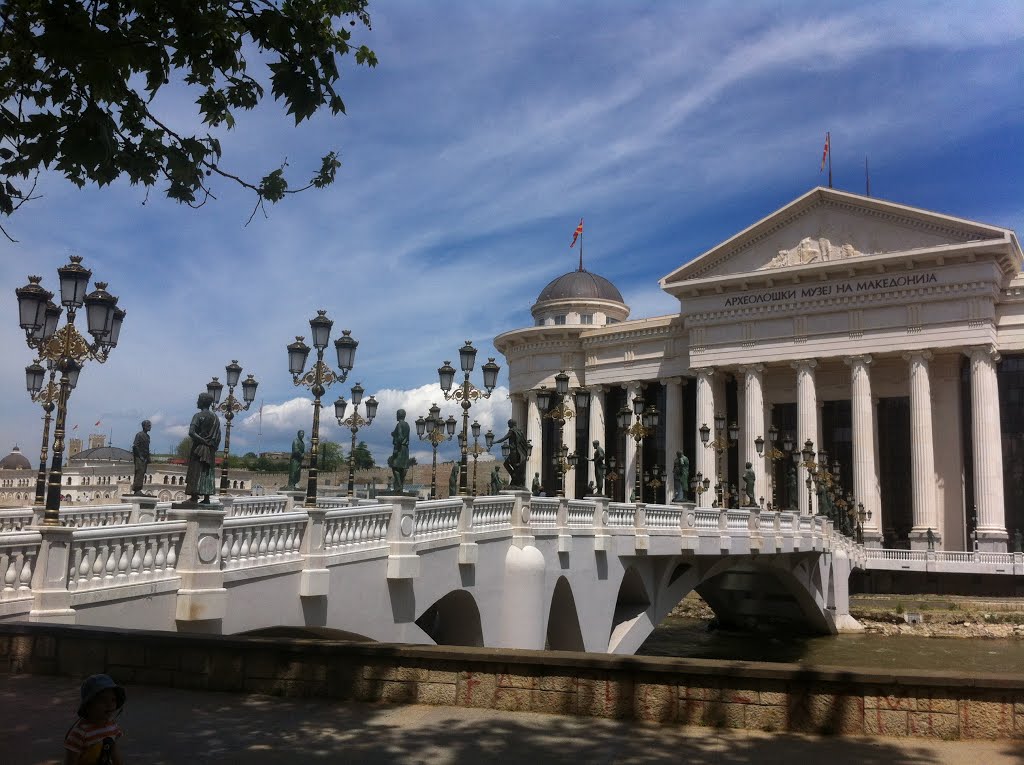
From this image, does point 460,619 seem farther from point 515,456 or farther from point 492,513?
point 515,456

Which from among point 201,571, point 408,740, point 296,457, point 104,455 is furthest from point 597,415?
point 408,740

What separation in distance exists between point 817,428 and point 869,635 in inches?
665

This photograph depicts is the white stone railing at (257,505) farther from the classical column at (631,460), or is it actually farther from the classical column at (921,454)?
the classical column at (631,460)

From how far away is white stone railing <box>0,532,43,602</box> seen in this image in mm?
9570

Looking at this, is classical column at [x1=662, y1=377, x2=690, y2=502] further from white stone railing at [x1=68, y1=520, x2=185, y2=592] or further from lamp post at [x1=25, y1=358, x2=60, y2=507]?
white stone railing at [x1=68, y1=520, x2=185, y2=592]

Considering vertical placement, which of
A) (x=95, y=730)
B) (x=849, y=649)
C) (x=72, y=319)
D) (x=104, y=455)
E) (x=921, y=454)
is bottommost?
(x=849, y=649)

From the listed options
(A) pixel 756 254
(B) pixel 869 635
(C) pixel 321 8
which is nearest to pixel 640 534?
(C) pixel 321 8

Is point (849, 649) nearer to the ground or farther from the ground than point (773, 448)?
nearer to the ground

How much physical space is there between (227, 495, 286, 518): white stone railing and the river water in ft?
62.6

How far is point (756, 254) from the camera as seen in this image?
6166 cm

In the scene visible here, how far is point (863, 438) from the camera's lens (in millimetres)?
55719

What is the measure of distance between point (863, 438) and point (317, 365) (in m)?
45.4

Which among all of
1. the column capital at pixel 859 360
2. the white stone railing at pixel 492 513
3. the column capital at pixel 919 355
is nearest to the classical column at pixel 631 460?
the column capital at pixel 859 360

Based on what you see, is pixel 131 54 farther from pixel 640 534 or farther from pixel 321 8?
pixel 640 534
